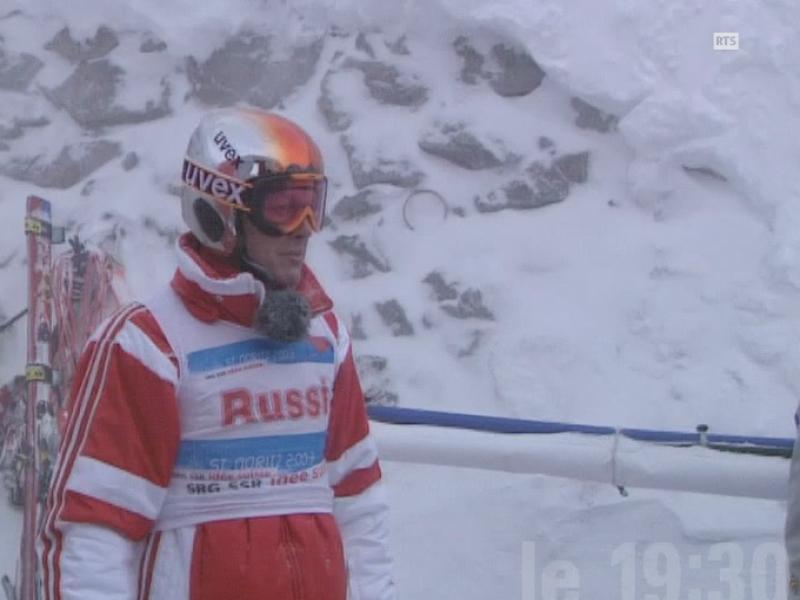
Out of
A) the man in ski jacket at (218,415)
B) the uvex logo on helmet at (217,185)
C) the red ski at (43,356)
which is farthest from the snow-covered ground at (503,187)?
the uvex logo on helmet at (217,185)

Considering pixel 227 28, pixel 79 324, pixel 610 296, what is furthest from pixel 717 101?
pixel 79 324

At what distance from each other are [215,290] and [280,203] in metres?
0.18

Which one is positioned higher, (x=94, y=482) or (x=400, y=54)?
(x=400, y=54)

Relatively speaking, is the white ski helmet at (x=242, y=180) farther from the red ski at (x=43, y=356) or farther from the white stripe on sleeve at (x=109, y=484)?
the red ski at (x=43, y=356)

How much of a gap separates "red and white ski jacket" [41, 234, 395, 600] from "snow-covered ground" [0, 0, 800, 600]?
2.53 m

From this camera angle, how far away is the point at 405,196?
6629 mm

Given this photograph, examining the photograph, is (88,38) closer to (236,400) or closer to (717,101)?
(717,101)

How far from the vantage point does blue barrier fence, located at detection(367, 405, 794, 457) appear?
3.75 m

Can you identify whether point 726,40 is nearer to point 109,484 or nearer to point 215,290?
point 215,290

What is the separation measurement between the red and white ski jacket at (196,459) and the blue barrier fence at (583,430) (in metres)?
1.57

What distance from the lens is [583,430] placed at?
388 cm

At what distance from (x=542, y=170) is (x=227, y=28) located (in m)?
→ 1.82

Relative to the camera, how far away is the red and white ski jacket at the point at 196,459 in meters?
2.14

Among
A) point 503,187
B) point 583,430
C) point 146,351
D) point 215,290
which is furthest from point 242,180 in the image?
point 503,187
